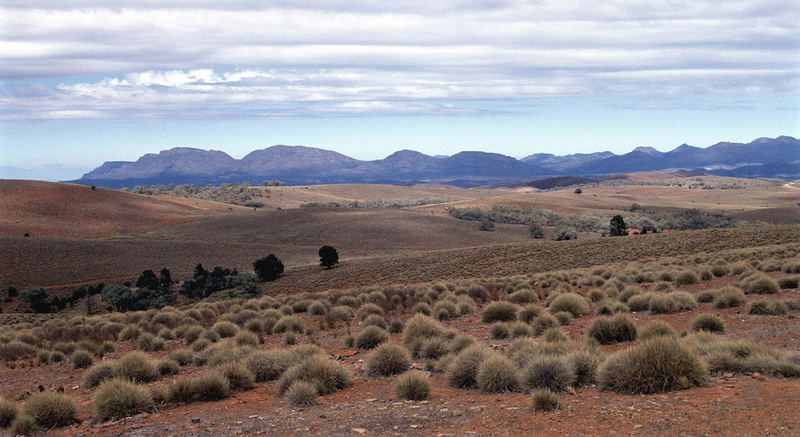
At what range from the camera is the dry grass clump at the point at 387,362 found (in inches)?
452

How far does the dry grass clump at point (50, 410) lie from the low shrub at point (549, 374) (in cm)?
704

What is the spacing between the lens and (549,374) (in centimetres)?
917

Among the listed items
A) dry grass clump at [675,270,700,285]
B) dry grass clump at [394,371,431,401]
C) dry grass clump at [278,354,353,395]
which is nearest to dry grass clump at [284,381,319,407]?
dry grass clump at [278,354,353,395]

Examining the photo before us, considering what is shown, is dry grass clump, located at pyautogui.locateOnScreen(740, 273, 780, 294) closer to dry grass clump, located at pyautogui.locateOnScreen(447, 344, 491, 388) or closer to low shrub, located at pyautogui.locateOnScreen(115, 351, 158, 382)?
dry grass clump, located at pyautogui.locateOnScreen(447, 344, 491, 388)

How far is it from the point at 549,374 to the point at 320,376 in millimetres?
3895

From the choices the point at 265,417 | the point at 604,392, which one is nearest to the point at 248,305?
the point at 265,417

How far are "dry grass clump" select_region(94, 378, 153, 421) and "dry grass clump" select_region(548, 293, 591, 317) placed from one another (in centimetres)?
1029

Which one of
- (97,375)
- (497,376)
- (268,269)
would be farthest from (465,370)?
(268,269)

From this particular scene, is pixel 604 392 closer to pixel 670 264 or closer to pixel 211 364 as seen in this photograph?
pixel 211 364

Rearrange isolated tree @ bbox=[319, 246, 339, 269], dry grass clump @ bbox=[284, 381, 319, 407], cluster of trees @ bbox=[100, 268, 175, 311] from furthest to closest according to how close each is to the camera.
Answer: isolated tree @ bbox=[319, 246, 339, 269], cluster of trees @ bbox=[100, 268, 175, 311], dry grass clump @ bbox=[284, 381, 319, 407]

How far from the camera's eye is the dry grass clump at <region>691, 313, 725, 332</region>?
12469mm

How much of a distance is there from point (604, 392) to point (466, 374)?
2326 millimetres

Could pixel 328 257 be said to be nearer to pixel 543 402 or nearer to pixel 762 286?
pixel 762 286

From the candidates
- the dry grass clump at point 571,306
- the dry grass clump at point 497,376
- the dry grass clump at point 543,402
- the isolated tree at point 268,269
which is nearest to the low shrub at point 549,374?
the dry grass clump at point 497,376
